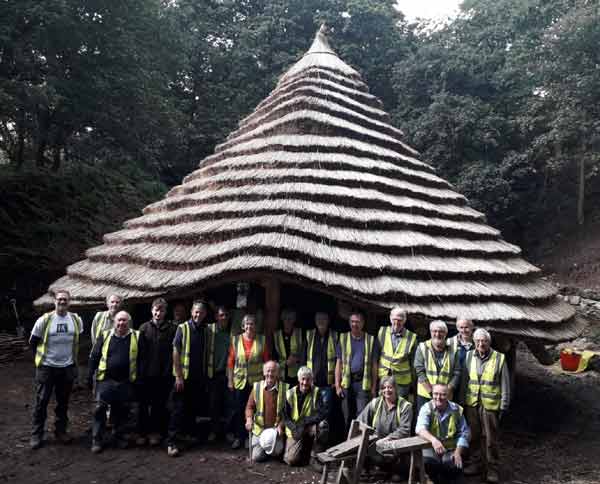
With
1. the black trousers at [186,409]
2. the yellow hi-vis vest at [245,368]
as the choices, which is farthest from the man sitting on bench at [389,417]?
the black trousers at [186,409]

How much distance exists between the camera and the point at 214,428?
498 centimetres

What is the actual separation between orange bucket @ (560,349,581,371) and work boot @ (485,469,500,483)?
617 cm

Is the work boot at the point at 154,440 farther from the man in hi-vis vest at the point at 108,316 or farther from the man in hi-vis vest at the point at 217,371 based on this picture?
the man in hi-vis vest at the point at 108,316

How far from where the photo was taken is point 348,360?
4.75m

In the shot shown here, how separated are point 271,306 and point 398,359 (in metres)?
1.55

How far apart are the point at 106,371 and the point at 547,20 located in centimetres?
2084

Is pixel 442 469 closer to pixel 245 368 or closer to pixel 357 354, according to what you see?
pixel 357 354

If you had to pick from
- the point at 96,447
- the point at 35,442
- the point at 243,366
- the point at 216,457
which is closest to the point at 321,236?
the point at 243,366

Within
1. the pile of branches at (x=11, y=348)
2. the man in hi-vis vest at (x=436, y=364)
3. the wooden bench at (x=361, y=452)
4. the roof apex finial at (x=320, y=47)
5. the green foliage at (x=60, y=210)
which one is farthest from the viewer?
the green foliage at (x=60, y=210)

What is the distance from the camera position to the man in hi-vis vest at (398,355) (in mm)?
4648

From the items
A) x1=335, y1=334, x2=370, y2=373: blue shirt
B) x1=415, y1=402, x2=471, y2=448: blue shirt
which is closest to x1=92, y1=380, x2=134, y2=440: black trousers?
x1=335, y1=334, x2=370, y2=373: blue shirt

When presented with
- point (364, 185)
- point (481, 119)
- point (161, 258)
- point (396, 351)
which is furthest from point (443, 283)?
point (481, 119)

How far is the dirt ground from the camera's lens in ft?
13.6

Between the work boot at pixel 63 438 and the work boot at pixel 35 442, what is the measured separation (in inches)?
6.5
